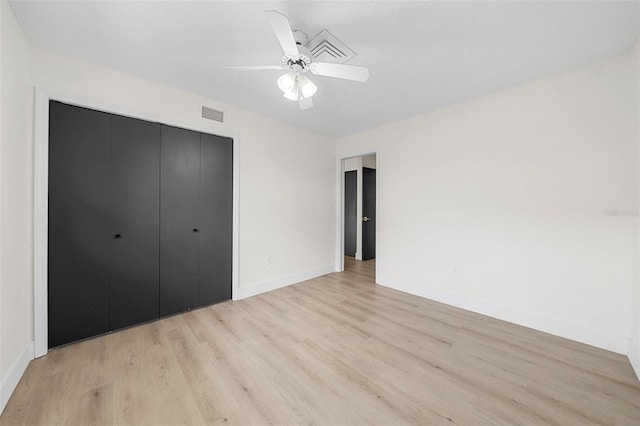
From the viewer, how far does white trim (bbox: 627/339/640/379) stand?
1666mm

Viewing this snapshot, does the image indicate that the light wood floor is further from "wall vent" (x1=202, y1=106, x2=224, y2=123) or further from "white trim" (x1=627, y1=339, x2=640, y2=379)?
"wall vent" (x1=202, y1=106, x2=224, y2=123)

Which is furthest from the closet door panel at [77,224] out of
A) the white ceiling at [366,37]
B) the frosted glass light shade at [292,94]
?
the frosted glass light shade at [292,94]

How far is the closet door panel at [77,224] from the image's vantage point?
6.35 feet

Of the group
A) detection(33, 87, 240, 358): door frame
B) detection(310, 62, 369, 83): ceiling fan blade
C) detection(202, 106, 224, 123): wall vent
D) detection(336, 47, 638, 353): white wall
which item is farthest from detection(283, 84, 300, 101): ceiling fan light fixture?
detection(336, 47, 638, 353): white wall

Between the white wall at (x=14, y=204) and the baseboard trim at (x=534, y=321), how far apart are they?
378 cm

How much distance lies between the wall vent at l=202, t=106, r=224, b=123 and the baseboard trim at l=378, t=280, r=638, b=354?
3391 mm

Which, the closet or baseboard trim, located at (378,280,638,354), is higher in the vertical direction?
the closet

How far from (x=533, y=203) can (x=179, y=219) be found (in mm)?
3755

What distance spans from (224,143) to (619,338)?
429cm

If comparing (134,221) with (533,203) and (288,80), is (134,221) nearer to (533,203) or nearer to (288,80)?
(288,80)

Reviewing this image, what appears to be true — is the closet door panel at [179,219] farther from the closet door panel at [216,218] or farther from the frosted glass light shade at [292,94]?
the frosted glass light shade at [292,94]

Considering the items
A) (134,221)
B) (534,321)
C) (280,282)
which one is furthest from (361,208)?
(134,221)

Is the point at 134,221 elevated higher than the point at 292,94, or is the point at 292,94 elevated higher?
the point at 292,94

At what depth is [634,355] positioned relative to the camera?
5.73 ft
